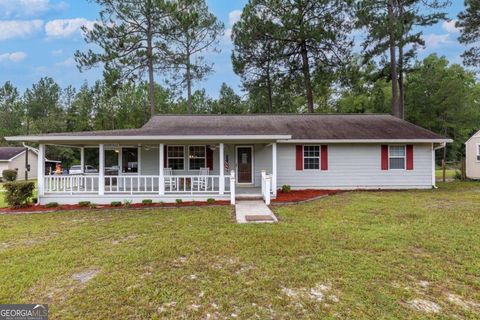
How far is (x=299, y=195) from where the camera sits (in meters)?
11.0

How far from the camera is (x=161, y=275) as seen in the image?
3.95 m

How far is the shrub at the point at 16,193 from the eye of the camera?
9.19 meters

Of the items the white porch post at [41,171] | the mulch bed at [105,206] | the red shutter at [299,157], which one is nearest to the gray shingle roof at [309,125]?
the red shutter at [299,157]

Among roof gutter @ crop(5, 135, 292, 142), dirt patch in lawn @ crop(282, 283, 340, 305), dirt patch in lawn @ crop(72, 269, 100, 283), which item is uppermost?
roof gutter @ crop(5, 135, 292, 142)

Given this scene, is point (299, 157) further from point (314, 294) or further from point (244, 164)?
point (314, 294)

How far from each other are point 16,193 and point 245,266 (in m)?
9.04

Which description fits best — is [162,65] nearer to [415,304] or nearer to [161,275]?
[161,275]

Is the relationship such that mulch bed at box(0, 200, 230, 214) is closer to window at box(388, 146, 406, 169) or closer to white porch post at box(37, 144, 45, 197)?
white porch post at box(37, 144, 45, 197)

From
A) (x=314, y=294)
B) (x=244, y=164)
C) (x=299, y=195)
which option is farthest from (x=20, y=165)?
(x=314, y=294)

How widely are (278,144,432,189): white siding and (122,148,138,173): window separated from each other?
6.39m

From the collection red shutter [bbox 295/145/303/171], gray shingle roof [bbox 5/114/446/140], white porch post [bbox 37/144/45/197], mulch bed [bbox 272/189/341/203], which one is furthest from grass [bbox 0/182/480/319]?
gray shingle roof [bbox 5/114/446/140]

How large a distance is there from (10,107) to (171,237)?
52.9 meters

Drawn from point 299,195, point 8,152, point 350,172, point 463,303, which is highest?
point 8,152

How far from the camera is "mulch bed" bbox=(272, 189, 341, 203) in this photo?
10.0 meters
